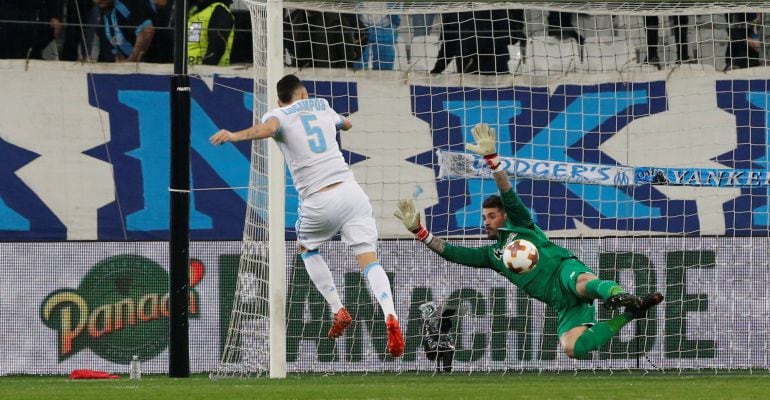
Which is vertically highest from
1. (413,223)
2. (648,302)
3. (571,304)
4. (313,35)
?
(313,35)

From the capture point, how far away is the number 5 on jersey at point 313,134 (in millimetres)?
10375

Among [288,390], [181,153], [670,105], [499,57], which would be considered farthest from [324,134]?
[670,105]

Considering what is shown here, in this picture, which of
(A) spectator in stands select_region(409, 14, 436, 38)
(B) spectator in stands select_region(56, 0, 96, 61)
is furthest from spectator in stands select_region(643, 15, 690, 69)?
(B) spectator in stands select_region(56, 0, 96, 61)

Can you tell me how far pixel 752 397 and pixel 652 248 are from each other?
23.3ft

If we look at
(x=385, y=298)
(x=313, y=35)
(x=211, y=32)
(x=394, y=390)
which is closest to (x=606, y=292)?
(x=385, y=298)

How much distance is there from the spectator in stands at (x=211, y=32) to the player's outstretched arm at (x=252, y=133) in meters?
6.33

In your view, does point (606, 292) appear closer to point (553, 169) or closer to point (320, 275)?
point (320, 275)

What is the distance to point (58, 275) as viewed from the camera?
15.6 meters

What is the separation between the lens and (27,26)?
16.3 meters

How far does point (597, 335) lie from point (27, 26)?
28.5 feet

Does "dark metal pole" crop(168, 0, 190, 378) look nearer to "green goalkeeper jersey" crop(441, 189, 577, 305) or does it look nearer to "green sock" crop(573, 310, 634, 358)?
"green goalkeeper jersey" crop(441, 189, 577, 305)

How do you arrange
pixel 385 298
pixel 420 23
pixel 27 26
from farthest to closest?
1. pixel 27 26
2. pixel 420 23
3. pixel 385 298

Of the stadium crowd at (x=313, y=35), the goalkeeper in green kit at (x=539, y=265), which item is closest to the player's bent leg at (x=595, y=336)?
the goalkeeper in green kit at (x=539, y=265)

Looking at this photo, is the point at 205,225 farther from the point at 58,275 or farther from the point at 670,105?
the point at 670,105
